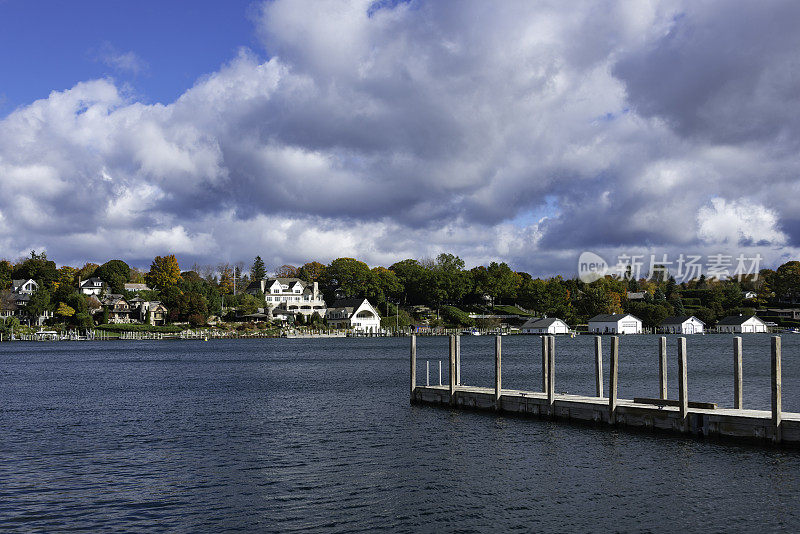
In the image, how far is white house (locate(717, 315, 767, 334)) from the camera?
184 m

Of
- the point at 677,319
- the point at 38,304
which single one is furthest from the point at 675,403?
the point at 677,319

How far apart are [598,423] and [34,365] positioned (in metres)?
69.1

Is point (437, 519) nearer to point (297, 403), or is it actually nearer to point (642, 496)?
point (642, 496)

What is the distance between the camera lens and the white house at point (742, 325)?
184500 mm

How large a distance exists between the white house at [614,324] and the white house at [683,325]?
841 centimetres

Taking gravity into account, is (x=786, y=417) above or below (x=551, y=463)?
above

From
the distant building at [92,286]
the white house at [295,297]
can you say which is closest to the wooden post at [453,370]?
the white house at [295,297]

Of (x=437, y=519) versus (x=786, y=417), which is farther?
(x=786, y=417)

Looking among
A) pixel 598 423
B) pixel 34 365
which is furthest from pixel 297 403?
pixel 34 365

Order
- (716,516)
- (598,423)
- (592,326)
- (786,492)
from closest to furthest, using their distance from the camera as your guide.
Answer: (716,516) < (786,492) < (598,423) < (592,326)

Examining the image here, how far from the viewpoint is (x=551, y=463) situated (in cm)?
2362

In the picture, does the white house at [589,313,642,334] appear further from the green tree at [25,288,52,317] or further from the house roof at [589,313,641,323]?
the green tree at [25,288,52,317]

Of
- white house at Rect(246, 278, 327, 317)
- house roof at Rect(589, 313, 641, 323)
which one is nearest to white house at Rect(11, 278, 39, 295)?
white house at Rect(246, 278, 327, 317)

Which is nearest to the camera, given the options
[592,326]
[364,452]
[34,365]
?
[364,452]
